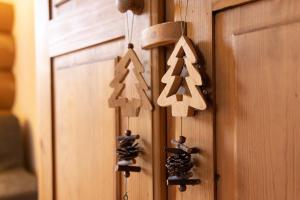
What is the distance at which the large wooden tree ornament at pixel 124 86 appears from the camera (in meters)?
0.67

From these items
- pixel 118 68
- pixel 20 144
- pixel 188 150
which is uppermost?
pixel 118 68

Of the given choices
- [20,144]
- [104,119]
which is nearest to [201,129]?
[104,119]

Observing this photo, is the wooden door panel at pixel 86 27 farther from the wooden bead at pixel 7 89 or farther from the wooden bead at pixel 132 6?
the wooden bead at pixel 7 89

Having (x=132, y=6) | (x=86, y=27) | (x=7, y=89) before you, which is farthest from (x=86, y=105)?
(x=7, y=89)

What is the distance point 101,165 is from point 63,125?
23 centimetres

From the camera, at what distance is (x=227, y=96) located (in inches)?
20.5

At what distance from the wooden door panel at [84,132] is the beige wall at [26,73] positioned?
0.76 m

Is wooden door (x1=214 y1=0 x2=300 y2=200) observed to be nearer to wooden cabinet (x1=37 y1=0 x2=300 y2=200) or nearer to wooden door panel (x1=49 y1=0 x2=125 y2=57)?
wooden cabinet (x1=37 y1=0 x2=300 y2=200)

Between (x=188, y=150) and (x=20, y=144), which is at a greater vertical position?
(x=188, y=150)

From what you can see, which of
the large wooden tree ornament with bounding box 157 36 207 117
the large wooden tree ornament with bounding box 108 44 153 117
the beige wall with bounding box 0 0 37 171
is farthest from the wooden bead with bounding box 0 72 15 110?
the large wooden tree ornament with bounding box 157 36 207 117

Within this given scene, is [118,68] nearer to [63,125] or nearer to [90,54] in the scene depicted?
[90,54]

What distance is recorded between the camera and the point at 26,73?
5.89 feet

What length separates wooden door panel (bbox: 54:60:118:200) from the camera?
0.81m

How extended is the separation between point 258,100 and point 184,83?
0.14 meters
